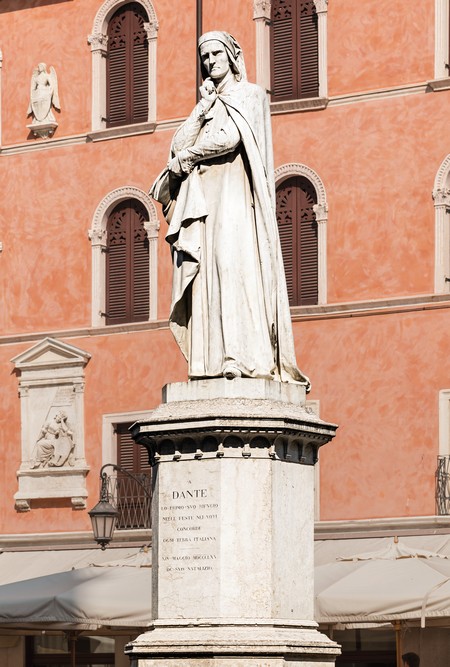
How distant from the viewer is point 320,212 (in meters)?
33.1

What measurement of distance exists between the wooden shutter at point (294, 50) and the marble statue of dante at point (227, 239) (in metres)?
19.6

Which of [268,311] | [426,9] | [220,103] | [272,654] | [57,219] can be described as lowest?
[272,654]

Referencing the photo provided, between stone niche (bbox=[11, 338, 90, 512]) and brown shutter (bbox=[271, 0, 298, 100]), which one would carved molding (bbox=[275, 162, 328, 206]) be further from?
stone niche (bbox=[11, 338, 90, 512])

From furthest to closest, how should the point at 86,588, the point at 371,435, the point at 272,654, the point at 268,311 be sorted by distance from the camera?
1. the point at 371,435
2. the point at 86,588
3. the point at 268,311
4. the point at 272,654

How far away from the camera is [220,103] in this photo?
14.2 m

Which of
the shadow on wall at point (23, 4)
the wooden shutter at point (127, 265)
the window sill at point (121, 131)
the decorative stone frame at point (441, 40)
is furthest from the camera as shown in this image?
the shadow on wall at point (23, 4)

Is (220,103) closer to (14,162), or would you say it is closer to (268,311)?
(268,311)

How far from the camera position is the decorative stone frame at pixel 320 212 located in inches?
1297

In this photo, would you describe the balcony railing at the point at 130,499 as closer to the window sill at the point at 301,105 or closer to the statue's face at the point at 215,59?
the window sill at the point at 301,105

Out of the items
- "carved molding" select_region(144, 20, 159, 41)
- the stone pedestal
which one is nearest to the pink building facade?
"carved molding" select_region(144, 20, 159, 41)

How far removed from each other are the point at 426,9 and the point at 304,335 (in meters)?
5.24

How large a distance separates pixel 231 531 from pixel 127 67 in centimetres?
2317

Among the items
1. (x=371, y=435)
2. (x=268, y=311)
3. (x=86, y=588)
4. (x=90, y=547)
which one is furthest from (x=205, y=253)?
(x=90, y=547)

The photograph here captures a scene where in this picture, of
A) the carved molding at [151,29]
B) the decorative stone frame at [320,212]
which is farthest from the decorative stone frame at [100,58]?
the decorative stone frame at [320,212]
